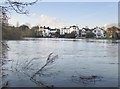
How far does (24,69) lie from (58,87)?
0.99 meters

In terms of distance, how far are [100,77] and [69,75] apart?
2.63 ft

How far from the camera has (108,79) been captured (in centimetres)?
654

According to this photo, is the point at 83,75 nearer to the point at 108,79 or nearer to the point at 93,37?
the point at 108,79

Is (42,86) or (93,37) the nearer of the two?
(42,86)

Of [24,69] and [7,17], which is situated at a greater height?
[7,17]

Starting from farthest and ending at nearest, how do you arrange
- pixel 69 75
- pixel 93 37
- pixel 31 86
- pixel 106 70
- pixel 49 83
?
pixel 93 37 → pixel 106 70 → pixel 69 75 → pixel 49 83 → pixel 31 86

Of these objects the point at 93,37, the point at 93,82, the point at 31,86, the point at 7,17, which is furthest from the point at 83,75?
the point at 93,37

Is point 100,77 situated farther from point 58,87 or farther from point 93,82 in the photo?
point 58,87

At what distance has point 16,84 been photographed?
225 inches

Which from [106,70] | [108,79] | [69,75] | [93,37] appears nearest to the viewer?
[108,79]

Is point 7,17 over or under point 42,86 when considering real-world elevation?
over

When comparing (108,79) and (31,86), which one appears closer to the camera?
(31,86)

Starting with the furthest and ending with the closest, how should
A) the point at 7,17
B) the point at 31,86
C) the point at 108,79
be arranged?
the point at 108,79
the point at 31,86
the point at 7,17

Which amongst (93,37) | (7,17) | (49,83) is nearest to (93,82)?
(49,83)
